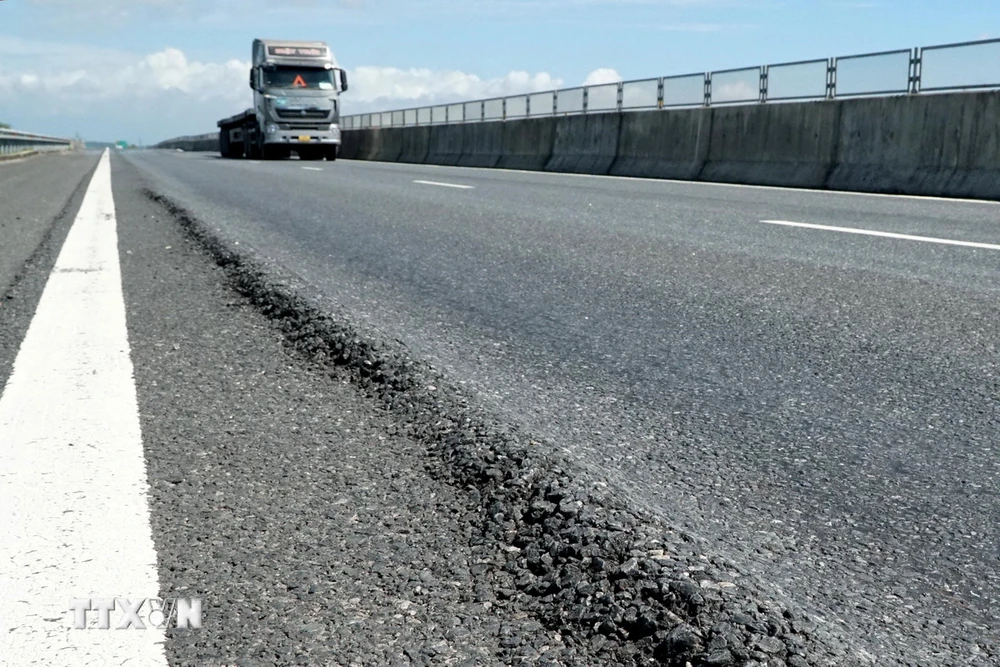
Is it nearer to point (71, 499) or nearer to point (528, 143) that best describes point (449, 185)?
point (528, 143)

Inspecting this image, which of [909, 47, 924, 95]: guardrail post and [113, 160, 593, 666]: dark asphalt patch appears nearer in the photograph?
[113, 160, 593, 666]: dark asphalt patch

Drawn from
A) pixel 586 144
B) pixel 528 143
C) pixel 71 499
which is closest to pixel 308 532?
pixel 71 499

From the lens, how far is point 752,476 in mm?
2430

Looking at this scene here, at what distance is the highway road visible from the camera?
5.87 feet

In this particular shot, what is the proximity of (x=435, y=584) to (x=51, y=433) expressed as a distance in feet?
4.56

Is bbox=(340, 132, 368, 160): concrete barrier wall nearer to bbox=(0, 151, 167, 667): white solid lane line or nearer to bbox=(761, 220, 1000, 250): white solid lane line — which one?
bbox=(761, 220, 1000, 250): white solid lane line

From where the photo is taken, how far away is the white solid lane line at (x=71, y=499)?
5.50ft

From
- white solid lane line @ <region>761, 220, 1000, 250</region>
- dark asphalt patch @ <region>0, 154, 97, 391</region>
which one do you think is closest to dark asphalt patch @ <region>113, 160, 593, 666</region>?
dark asphalt patch @ <region>0, 154, 97, 391</region>

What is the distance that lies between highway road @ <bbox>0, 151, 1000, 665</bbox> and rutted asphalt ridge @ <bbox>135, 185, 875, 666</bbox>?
0.03 m

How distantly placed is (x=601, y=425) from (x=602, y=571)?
101cm

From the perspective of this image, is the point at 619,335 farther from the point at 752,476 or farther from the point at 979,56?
the point at 979,56

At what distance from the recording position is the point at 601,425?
2855 mm

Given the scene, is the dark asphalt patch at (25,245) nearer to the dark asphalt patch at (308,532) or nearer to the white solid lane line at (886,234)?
the dark asphalt patch at (308,532)

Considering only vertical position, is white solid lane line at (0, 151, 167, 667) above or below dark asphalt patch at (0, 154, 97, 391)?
below
